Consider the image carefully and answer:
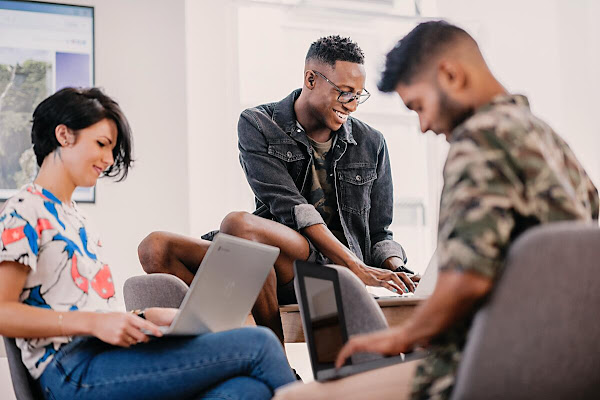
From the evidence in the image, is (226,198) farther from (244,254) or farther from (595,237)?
(595,237)

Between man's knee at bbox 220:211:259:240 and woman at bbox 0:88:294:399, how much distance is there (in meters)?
0.68

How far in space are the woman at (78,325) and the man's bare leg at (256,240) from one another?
0.66 metres

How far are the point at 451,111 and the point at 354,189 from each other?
1.54 meters

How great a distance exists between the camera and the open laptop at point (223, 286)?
4.44 ft

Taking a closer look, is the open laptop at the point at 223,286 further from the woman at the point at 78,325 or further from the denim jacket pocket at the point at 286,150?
the denim jacket pocket at the point at 286,150

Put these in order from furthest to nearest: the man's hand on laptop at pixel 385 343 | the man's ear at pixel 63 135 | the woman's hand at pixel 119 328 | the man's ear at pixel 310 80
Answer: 1. the man's ear at pixel 310 80
2. the man's ear at pixel 63 135
3. the woman's hand at pixel 119 328
4. the man's hand on laptop at pixel 385 343

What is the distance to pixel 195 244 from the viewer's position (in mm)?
2314

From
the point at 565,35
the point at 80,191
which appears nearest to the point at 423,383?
the point at 80,191

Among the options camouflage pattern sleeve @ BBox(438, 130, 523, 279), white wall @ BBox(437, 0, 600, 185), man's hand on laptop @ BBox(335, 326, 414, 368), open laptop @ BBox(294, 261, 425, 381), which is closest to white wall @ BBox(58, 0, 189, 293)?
white wall @ BBox(437, 0, 600, 185)

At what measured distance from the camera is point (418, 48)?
1119 mm

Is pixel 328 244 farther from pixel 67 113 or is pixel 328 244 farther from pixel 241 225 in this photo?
pixel 67 113

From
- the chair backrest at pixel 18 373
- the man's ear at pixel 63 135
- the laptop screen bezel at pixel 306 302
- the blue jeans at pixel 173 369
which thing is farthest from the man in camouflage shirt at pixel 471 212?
the man's ear at pixel 63 135

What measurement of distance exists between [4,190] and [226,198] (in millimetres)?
1050

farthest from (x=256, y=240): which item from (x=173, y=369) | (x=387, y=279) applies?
(x=173, y=369)
